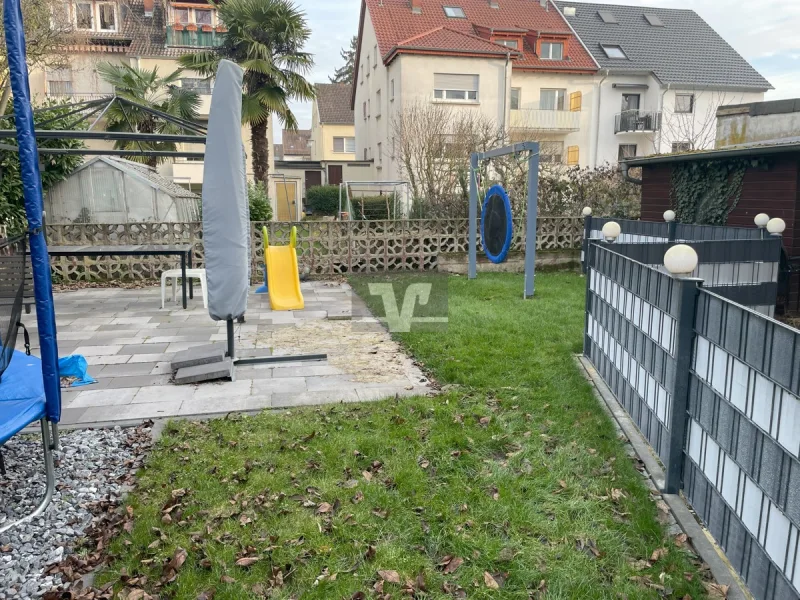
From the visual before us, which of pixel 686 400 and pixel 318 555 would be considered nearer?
pixel 318 555

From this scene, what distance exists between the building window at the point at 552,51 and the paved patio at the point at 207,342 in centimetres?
2001

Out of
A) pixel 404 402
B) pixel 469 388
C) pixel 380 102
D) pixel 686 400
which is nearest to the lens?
pixel 686 400

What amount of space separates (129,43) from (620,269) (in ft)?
91.2

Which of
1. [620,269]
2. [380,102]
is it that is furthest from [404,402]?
[380,102]

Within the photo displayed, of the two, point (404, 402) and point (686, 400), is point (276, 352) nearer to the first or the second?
point (404, 402)

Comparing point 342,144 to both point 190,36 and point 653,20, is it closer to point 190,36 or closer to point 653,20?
point 190,36

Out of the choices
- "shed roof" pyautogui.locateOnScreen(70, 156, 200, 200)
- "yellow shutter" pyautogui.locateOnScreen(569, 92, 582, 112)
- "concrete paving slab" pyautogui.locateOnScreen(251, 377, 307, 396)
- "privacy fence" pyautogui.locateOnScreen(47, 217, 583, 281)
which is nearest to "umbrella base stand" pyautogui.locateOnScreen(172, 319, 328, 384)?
"concrete paving slab" pyautogui.locateOnScreen(251, 377, 307, 396)

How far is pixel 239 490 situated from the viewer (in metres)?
3.45

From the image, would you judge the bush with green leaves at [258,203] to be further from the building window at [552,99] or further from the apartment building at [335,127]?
the apartment building at [335,127]

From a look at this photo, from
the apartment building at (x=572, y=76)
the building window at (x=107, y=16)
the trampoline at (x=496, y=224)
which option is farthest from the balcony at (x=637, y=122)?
the building window at (x=107, y=16)

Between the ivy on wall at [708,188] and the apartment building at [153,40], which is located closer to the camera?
the ivy on wall at [708,188]

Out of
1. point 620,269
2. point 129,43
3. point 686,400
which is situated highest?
point 129,43

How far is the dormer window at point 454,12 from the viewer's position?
26.1 m

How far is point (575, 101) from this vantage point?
26.0m
